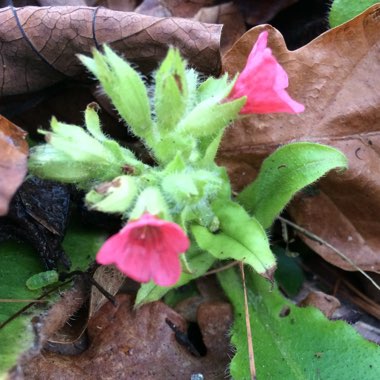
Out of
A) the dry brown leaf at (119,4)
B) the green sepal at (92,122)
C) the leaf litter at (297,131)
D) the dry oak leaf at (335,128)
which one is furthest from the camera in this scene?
the dry brown leaf at (119,4)

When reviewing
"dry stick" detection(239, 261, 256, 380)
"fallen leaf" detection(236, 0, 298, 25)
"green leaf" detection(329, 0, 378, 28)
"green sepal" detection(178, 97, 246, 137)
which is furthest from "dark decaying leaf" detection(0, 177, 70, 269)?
"green leaf" detection(329, 0, 378, 28)

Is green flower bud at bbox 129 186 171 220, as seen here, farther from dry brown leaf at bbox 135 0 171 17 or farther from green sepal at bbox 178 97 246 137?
dry brown leaf at bbox 135 0 171 17

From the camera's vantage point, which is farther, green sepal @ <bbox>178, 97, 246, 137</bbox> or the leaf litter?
the leaf litter

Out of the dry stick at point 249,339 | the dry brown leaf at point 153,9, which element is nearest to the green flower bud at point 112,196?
the dry stick at point 249,339

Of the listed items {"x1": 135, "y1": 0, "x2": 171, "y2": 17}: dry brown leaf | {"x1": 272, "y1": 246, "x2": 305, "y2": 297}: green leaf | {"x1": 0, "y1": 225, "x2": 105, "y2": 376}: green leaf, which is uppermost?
{"x1": 135, "y1": 0, "x2": 171, "y2": 17}: dry brown leaf

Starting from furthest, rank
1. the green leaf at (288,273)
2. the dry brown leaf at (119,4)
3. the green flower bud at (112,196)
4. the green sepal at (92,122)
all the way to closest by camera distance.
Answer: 1. the dry brown leaf at (119,4)
2. the green leaf at (288,273)
3. the green sepal at (92,122)
4. the green flower bud at (112,196)

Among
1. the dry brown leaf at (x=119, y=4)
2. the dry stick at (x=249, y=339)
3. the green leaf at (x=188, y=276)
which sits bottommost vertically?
the dry stick at (x=249, y=339)

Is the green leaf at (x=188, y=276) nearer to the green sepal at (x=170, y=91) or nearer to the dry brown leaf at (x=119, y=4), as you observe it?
the green sepal at (x=170, y=91)
